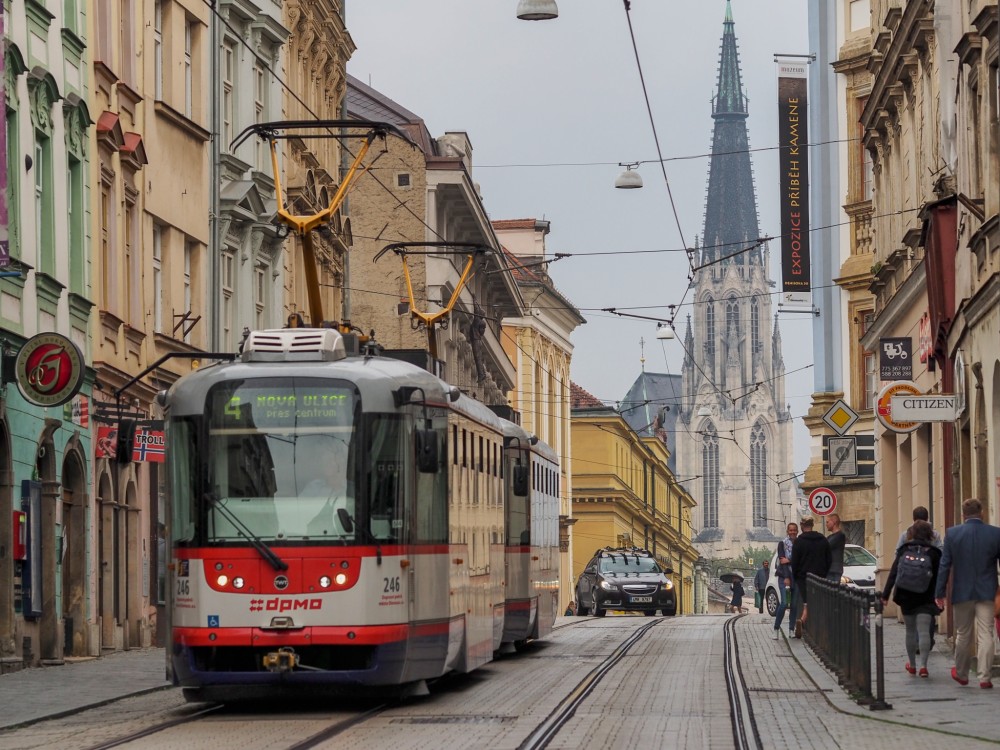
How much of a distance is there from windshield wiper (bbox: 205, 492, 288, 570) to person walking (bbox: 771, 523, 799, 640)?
44.0 feet

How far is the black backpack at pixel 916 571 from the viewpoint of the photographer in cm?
1997

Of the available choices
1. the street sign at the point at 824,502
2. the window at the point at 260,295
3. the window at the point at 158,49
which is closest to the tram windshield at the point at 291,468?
the window at the point at 158,49

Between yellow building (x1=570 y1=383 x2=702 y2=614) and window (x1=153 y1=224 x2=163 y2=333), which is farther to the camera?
yellow building (x1=570 y1=383 x2=702 y2=614)

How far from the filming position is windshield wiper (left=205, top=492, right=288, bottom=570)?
53.2 ft

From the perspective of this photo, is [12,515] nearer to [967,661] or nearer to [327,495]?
[327,495]

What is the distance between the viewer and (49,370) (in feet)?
74.7

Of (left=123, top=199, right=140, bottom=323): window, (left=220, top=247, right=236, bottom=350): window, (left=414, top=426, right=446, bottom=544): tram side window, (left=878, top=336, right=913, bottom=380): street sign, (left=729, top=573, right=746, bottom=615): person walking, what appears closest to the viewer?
(left=414, top=426, right=446, bottom=544): tram side window

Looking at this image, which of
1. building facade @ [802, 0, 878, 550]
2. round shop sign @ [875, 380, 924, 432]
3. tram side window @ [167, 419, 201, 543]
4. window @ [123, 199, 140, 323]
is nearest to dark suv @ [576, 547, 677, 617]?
building facade @ [802, 0, 878, 550]

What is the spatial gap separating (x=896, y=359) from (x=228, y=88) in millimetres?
13453

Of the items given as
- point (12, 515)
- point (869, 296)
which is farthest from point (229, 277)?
point (869, 296)

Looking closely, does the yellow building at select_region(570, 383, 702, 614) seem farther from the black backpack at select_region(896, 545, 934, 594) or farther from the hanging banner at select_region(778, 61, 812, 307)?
the black backpack at select_region(896, 545, 934, 594)

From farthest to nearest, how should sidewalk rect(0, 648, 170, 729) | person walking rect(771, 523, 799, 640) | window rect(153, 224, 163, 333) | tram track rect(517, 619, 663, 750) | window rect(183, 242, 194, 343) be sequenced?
window rect(183, 242, 194, 343)
window rect(153, 224, 163, 333)
person walking rect(771, 523, 799, 640)
sidewalk rect(0, 648, 170, 729)
tram track rect(517, 619, 663, 750)

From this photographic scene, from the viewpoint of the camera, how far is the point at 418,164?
56.0 metres

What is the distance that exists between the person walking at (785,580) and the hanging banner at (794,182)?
1997 cm
